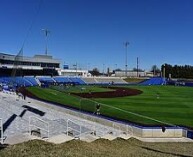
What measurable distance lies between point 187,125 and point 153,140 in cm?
635

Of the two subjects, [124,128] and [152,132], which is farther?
[124,128]

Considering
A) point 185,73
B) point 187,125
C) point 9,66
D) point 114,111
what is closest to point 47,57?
point 9,66

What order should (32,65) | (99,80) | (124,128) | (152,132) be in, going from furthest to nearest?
(32,65) → (99,80) → (124,128) → (152,132)

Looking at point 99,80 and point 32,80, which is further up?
point 32,80

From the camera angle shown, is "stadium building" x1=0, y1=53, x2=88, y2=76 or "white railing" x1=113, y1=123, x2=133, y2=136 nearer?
"white railing" x1=113, y1=123, x2=133, y2=136

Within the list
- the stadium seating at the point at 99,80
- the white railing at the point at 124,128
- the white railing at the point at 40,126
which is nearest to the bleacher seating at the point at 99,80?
the stadium seating at the point at 99,80

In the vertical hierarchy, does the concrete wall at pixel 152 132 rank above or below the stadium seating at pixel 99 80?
below

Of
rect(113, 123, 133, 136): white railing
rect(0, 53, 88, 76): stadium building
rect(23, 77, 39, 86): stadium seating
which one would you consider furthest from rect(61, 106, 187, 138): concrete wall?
rect(0, 53, 88, 76): stadium building

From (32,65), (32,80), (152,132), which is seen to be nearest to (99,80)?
(32,65)

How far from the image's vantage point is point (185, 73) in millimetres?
171000

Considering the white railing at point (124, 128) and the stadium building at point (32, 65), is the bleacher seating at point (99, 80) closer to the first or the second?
the stadium building at point (32, 65)

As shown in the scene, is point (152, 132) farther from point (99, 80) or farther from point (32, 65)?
point (32, 65)

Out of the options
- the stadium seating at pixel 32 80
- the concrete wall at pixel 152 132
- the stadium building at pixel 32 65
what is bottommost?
the concrete wall at pixel 152 132

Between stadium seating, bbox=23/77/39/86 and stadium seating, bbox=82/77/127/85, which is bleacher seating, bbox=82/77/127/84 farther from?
stadium seating, bbox=23/77/39/86
